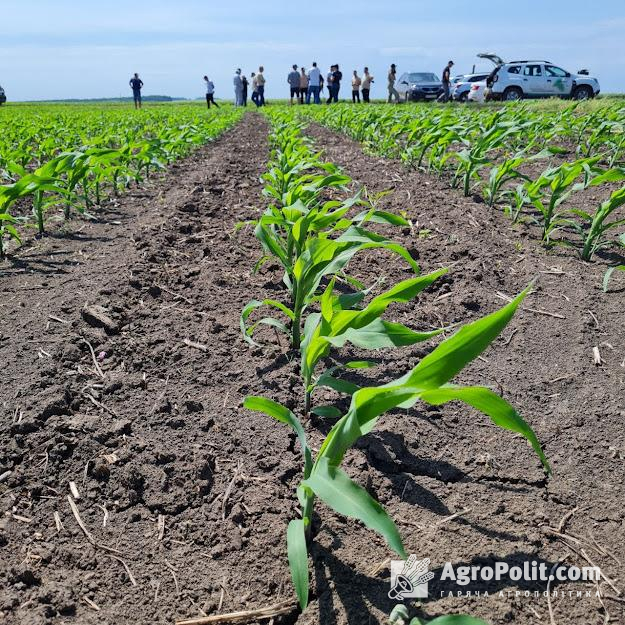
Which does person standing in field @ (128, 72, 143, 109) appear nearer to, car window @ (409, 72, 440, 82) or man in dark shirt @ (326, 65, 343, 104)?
man in dark shirt @ (326, 65, 343, 104)

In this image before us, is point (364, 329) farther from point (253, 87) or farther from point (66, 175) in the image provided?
point (253, 87)

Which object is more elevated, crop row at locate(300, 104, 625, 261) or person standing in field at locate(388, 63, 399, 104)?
person standing in field at locate(388, 63, 399, 104)

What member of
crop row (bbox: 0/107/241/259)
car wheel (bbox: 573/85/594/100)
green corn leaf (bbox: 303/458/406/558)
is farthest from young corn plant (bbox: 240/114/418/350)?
car wheel (bbox: 573/85/594/100)

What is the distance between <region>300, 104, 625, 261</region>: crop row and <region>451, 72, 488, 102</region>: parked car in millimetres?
14993

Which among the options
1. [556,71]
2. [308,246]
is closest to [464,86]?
[556,71]

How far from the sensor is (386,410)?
1231mm

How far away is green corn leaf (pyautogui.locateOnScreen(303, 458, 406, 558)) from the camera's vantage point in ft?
3.47

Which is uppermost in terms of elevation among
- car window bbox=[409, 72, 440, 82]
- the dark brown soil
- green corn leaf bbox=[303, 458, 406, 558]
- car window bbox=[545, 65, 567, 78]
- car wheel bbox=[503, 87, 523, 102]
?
car window bbox=[409, 72, 440, 82]

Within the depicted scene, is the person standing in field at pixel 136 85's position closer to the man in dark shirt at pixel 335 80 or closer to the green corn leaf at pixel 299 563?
the man in dark shirt at pixel 335 80

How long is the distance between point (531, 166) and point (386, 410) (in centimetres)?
741

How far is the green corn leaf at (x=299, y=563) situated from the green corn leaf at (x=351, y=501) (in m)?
0.13

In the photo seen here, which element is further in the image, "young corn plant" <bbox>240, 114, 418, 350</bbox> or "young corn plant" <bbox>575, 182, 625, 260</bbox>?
"young corn plant" <bbox>575, 182, 625, 260</bbox>

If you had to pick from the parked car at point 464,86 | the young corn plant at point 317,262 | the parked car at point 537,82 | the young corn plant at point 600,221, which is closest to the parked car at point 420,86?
the parked car at point 464,86

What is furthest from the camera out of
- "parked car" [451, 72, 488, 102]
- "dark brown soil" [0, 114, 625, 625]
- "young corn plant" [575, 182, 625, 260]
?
"parked car" [451, 72, 488, 102]
